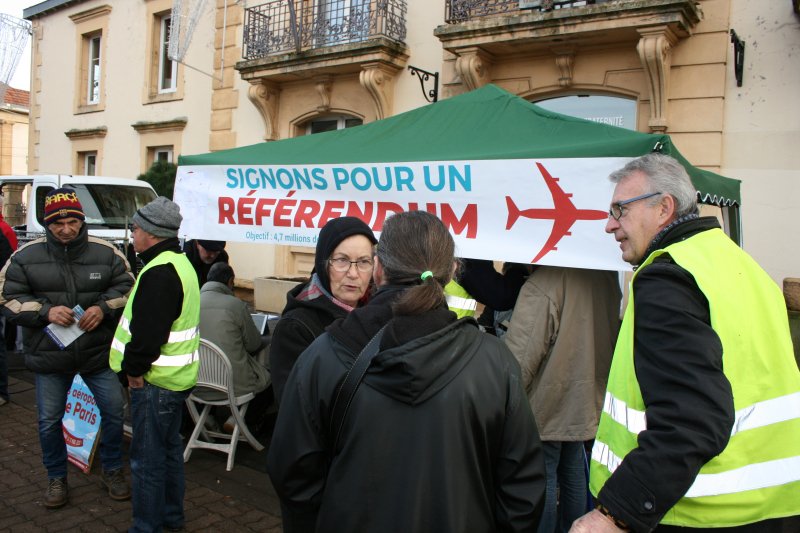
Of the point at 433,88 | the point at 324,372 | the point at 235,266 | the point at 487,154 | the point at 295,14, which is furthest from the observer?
the point at 235,266

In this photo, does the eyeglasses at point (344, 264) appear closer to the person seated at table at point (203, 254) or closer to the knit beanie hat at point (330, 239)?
the knit beanie hat at point (330, 239)

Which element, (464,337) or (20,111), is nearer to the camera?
(464,337)

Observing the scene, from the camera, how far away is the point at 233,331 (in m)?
4.54

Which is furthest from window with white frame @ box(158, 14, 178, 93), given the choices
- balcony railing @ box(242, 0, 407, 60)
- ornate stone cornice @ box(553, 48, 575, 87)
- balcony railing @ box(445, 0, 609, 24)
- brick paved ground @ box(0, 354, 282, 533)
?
brick paved ground @ box(0, 354, 282, 533)

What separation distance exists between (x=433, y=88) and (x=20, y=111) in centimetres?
2756

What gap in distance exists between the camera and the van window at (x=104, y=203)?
877 cm

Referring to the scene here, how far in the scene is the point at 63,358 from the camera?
369 centimetres

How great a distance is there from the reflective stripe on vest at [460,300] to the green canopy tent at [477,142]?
702 mm

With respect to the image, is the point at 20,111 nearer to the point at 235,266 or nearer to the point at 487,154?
the point at 235,266

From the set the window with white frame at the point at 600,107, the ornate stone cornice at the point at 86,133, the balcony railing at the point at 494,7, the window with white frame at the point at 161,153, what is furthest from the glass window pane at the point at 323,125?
the ornate stone cornice at the point at 86,133

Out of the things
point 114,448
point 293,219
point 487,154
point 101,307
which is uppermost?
point 487,154

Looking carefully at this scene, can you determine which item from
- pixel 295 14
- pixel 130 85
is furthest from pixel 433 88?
pixel 130 85

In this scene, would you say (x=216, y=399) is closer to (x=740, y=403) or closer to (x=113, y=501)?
(x=113, y=501)

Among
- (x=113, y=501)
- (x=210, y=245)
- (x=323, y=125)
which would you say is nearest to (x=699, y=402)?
(x=113, y=501)
